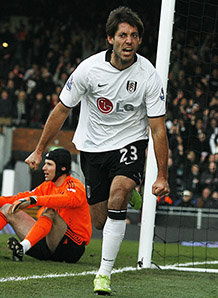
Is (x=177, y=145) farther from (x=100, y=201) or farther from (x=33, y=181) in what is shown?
(x=100, y=201)

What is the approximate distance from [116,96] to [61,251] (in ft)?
7.44

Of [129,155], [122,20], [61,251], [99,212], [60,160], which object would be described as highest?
[122,20]

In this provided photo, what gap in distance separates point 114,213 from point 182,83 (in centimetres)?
1062

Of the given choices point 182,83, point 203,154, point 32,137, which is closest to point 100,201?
point 203,154

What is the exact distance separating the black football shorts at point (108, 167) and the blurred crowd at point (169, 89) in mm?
2624

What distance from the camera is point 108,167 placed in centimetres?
496

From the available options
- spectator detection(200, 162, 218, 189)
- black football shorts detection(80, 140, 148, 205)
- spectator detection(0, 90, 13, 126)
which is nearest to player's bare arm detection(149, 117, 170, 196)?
black football shorts detection(80, 140, 148, 205)

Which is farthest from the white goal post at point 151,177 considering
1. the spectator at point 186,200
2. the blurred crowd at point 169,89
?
the spectator at point 186,200

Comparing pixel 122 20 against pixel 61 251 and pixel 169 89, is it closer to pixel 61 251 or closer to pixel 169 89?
pixel 61 251

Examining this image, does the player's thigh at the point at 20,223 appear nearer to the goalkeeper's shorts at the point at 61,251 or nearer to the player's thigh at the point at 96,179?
the goalkeeper's shorts at the point at 61,251

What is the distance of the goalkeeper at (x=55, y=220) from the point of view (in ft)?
20.6

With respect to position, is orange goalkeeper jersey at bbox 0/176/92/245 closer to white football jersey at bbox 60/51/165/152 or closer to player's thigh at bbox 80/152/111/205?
player's thigh at bbox 80/152/111/205

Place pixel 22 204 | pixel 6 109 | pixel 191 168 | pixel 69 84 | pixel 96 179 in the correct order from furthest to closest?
pixel 6 109 < pixel 191 168 < pixel 22 204 < pixel 96 179 < pixel 69 84

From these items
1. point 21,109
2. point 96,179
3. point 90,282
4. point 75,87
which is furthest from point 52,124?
point 21,109
